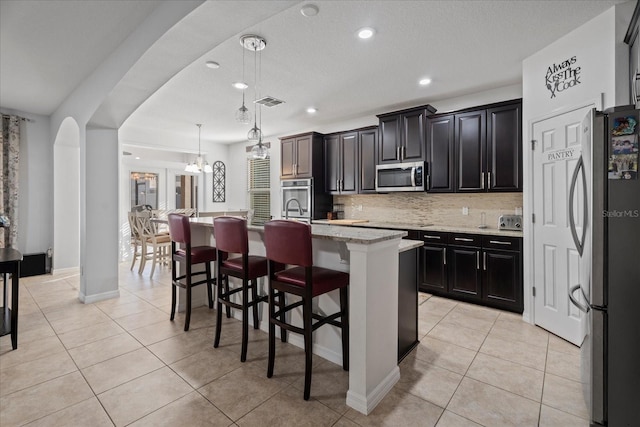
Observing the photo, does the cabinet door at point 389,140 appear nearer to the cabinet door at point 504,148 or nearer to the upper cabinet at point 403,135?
the upper cabinet at point 403,135

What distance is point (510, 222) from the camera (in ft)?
12.1

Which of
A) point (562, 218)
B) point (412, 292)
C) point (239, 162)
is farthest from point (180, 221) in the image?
point (239, 162)

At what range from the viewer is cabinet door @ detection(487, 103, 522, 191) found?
3498 millimetres

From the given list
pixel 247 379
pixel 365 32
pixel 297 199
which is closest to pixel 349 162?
pixel 297 199

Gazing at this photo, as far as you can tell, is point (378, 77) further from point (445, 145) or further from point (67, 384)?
point (67, 384)

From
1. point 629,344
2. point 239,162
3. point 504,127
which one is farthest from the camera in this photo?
point 239,162

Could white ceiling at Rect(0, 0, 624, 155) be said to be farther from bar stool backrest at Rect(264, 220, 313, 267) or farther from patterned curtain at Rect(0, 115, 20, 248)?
bar stool backrest at Rect(264, 220, 313, 267)

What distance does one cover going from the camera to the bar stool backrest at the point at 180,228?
294cm

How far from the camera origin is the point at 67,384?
83.1 inches

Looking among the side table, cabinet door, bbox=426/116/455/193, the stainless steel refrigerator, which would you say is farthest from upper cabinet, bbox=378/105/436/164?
the side table

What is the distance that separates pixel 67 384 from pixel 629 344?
3.34 m

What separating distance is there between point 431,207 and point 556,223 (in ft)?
5.95

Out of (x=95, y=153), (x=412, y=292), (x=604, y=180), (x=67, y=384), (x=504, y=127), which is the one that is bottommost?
(x=67, y=384)

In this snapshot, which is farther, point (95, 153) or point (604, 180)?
point (95, 153)
